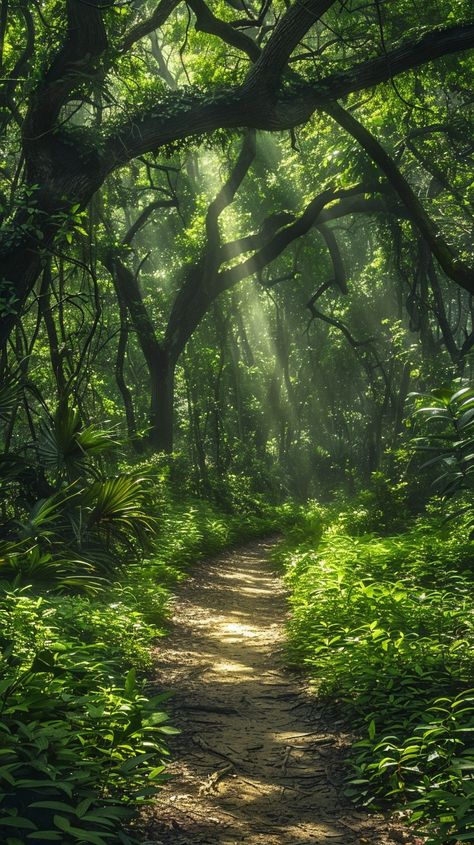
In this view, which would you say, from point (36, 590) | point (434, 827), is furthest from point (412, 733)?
point (36, 590)

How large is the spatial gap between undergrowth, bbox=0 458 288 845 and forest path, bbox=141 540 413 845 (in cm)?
19

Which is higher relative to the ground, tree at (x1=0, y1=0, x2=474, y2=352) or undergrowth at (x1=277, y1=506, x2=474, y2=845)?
tree at (x1=0, y1=0, x2=474, y2=352)

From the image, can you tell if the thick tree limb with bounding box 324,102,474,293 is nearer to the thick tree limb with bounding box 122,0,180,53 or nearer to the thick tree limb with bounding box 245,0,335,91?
the thick tree limb with bounding box 245,0,335,91

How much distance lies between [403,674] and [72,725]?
1.87 metres

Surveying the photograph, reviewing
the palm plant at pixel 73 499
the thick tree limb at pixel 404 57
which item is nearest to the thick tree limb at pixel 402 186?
the thick tree limb at pixel 404 57

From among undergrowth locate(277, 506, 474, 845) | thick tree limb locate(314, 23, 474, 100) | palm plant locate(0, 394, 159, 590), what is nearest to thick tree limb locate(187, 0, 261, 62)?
thick tree limb locate(314, 23, 474, 100)

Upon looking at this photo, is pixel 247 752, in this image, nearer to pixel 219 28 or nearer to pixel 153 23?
pixel 153 23

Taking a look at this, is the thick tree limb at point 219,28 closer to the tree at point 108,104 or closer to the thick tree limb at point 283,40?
the tree at point 108,104

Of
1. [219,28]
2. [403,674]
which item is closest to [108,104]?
[219,28]

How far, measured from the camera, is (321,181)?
19.6 metres

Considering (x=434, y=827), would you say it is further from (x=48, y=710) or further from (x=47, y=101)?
(x=47, y=101)

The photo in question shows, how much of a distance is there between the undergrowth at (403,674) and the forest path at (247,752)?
0.16 metres

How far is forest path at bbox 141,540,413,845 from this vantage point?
317 centimetres

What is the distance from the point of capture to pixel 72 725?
342 cm
